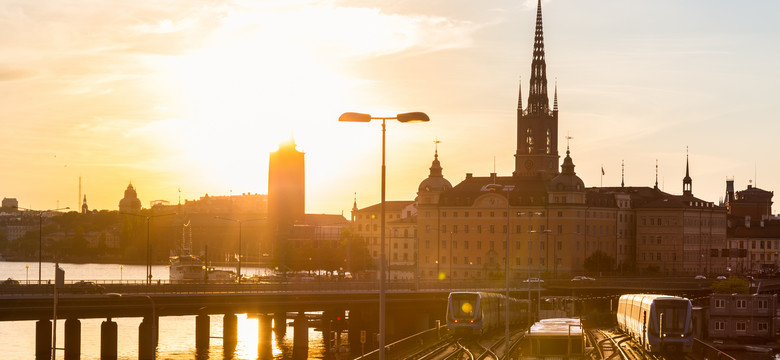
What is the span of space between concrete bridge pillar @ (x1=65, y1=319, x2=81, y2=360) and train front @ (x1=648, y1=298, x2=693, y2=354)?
60038 mm

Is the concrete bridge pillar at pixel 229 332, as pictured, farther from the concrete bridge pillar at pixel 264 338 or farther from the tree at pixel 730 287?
the tree at pixel 730 287

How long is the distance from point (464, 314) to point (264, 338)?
46.8 m

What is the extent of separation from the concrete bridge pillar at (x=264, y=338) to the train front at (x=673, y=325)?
194 feet

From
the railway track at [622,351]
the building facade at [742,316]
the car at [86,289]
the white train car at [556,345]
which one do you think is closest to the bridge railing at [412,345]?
the white train car at [556,345]

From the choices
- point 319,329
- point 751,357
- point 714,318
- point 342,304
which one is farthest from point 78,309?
point 714,318

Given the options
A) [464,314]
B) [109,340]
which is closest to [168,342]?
[109,340]

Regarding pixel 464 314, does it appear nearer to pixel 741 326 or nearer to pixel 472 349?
pixel 472 349

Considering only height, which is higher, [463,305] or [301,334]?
[463,305]

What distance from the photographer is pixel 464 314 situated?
99.1 m

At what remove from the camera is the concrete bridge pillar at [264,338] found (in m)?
133

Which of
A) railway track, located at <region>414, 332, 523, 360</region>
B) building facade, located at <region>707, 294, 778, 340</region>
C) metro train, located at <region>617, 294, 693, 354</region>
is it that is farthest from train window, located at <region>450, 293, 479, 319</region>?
building facade, located at <region>707, 294, 778, 340</region>

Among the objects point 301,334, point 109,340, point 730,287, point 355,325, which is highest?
point 730,287

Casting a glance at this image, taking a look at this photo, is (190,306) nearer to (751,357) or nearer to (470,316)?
(470,316)

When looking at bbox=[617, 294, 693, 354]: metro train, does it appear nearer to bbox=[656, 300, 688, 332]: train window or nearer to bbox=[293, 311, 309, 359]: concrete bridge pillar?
bbox=[656, 300, 688, 332]: train window
